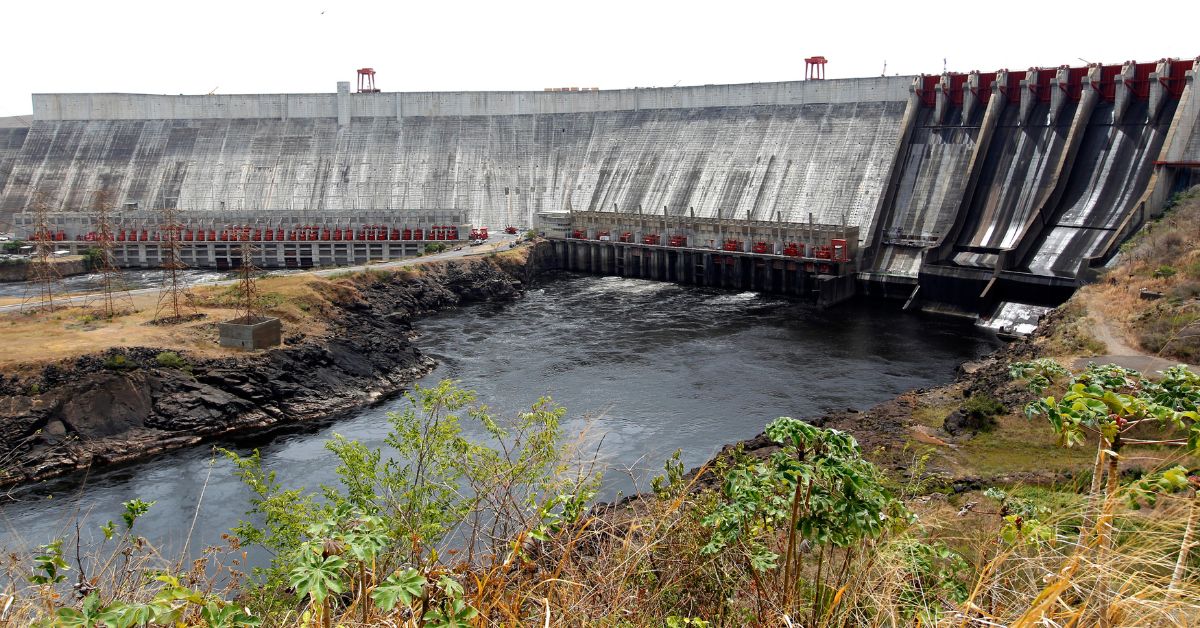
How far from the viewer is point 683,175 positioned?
231 ft

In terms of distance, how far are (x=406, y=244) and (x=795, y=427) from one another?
63435 mm

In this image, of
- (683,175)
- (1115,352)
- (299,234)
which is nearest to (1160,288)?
(1115,352)

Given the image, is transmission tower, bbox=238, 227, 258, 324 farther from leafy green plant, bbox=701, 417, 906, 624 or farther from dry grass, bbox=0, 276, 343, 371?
leafy green plant, bbox=701, 417, 906, 624

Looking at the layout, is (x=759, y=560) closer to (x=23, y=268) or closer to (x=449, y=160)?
(x=23, y=268)

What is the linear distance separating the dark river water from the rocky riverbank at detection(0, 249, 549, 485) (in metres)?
1.19

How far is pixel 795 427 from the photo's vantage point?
7781 millimetres

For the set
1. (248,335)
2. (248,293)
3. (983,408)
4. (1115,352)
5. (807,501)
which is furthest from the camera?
(248,293)

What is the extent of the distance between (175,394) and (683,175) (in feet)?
150

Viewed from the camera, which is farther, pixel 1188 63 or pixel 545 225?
pixel 545 225

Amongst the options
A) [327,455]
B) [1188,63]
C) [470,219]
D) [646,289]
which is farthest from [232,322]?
[1188,63]

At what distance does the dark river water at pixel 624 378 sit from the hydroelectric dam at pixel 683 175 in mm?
5063

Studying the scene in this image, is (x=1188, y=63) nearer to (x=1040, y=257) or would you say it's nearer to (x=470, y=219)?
(x=1040, y=257)

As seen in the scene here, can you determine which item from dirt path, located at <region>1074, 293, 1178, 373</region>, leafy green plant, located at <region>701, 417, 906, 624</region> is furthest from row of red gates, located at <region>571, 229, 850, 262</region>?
leafy green plant, located at <region>701, 417, 906, 624</region>

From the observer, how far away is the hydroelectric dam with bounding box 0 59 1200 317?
49.9 metres
